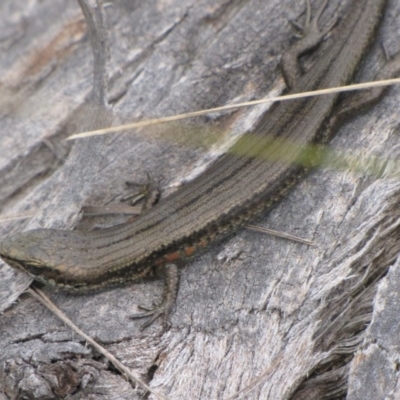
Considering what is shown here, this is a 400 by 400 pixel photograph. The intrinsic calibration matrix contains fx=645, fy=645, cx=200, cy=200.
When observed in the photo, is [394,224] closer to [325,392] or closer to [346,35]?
[325,392]

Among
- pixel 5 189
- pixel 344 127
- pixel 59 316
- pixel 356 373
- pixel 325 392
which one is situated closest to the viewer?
pixel 356 373

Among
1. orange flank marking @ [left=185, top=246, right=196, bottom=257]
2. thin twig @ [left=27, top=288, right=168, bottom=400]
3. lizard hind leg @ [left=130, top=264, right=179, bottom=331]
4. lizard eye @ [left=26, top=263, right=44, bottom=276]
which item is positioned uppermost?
lizard eye @ [left=26, top=263, right=44, bottom=276]

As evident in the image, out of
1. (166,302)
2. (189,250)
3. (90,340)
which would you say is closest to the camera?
(90,340)

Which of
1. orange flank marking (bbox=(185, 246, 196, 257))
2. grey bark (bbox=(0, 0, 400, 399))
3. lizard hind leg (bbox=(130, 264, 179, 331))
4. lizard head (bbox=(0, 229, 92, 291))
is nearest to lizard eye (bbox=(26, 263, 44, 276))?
lizard head (bbox=(0, 229, 92, 291))

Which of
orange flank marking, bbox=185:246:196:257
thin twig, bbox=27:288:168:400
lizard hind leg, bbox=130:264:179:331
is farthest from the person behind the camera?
orange flank marking, bbox=185:246:196:257

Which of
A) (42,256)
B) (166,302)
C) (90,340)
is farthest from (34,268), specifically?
(166,302)

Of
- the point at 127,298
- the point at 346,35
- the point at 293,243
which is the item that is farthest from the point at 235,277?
the point at 346,35

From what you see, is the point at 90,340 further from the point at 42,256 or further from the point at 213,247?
the point at 213,247

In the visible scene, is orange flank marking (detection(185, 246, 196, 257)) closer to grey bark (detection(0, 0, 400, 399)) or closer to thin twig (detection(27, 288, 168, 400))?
grey bark (detection(0, 0, 400, 399))

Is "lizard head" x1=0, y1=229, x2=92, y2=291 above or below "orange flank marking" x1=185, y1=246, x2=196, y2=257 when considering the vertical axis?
above
